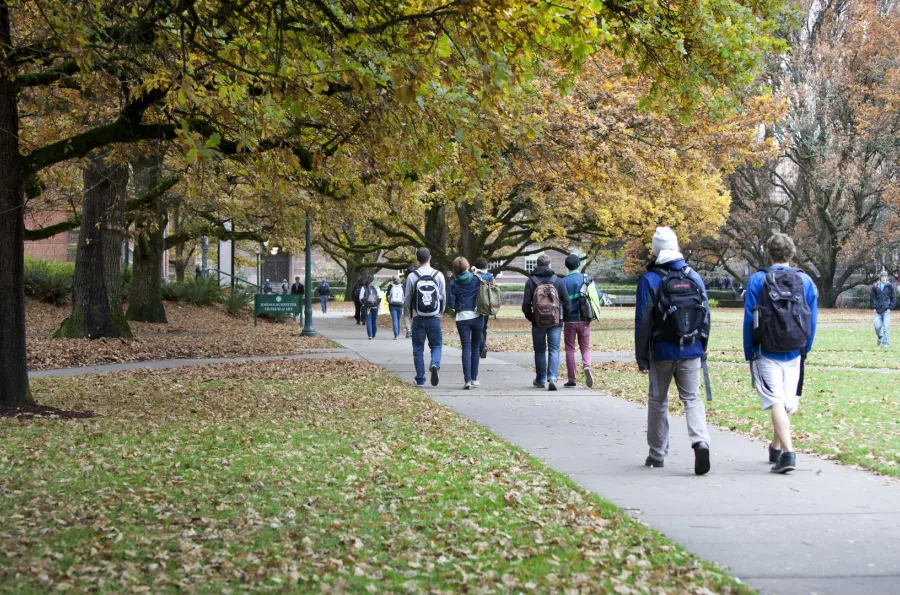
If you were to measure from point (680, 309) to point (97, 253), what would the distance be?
15.9m

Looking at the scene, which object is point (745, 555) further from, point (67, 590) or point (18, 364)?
point (18, 364)

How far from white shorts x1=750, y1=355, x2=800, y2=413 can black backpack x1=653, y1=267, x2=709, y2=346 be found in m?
0.53

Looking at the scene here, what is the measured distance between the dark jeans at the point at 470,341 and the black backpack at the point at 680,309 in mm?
6009

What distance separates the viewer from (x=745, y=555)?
5363mm

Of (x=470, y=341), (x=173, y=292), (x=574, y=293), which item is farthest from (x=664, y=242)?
(x=173, y=292)

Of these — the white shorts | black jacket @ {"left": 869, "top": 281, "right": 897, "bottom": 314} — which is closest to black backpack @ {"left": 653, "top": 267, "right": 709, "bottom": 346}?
the white shorts

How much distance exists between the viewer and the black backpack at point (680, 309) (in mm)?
7609

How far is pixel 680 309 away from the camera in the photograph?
25.0 feet

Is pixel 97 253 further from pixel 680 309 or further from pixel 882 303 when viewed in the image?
pixel 882 303

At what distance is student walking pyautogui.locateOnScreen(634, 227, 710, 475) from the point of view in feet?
25.0

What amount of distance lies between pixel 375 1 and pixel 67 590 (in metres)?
6.13

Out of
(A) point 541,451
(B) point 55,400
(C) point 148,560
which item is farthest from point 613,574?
(B) point 55,400

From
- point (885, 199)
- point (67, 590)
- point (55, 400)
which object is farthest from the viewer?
point (885, 199)

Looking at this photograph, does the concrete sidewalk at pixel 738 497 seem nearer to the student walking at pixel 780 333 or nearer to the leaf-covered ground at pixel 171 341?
the student walking at pixel 780 333
